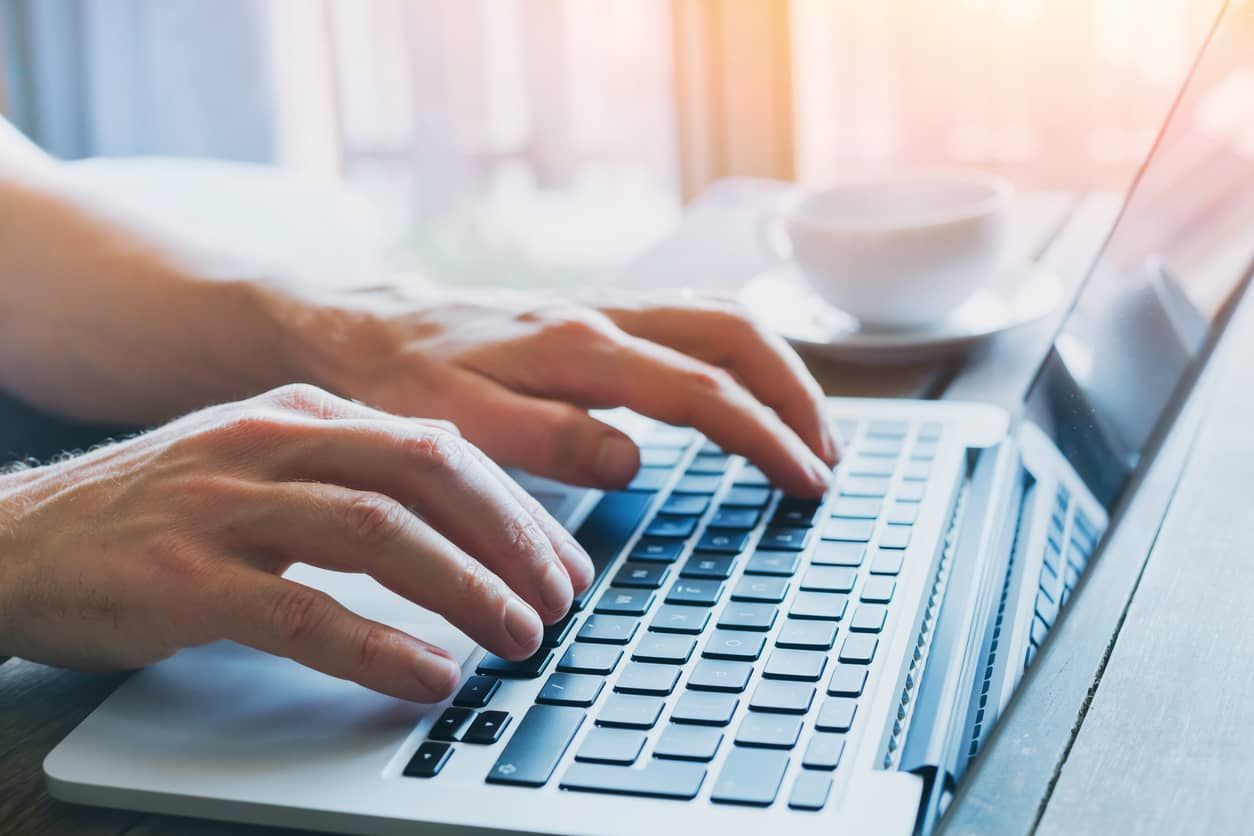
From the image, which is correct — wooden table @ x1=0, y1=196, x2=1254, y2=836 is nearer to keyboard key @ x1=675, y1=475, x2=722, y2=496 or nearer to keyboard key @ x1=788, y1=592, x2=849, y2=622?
keyboard key @ x1=788, y1=592, x2=849, y2=622

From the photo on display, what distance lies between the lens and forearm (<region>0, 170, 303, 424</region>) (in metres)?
0.78

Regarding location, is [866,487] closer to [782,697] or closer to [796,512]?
[796,512]

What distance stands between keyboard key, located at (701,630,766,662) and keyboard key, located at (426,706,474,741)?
0.30ft

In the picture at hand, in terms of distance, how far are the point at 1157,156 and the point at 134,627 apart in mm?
586

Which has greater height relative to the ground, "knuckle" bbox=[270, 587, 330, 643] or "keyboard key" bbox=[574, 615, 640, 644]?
"knuckle" bbox=[270, 587, 330, 643]

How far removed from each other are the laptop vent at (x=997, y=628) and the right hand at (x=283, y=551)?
0.16 metres

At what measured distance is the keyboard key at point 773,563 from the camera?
545mm

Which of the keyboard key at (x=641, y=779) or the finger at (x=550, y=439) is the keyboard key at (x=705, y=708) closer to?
the keyboard key at (x=641, y=779)

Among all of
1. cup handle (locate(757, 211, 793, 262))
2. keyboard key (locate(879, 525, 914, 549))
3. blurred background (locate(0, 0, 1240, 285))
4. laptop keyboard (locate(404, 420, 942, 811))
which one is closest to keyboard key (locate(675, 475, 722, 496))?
laptop keyboard (locate(404, 420, 942, 811))

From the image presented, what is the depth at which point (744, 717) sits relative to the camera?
43cm

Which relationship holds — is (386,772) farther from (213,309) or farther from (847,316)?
(847,316)

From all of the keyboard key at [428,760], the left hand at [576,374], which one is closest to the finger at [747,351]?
the left hand at [576,374]

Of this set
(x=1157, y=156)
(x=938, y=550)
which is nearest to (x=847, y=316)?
(x=1157, y=156)

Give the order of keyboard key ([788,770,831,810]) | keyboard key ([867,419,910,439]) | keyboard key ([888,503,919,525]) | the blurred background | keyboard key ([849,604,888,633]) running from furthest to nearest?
the blurred background
keyboard key ([867,419,910,439])
keyboard key ([888,503,919,525])
keyboard key ([849,604,888,633])
keyboard key ([788,770,831,810])
